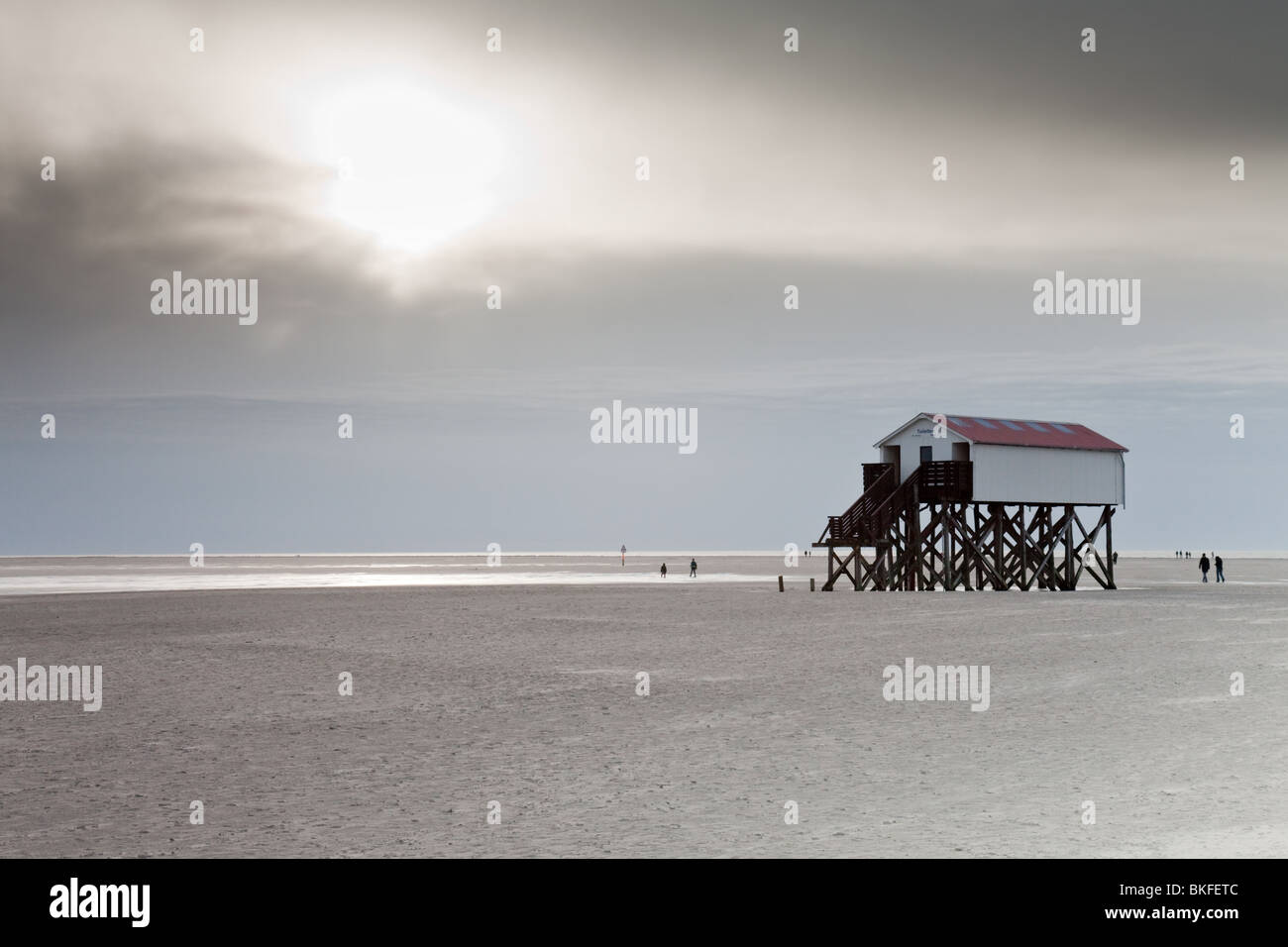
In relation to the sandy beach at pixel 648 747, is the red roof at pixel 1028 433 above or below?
above

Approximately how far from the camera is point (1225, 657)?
86.6 feet

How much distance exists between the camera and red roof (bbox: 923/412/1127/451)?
5912 centimetres

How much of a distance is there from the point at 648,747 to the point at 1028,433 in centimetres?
4960

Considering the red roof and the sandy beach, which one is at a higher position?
the red roof

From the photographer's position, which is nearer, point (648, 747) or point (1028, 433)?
point (648, 747)

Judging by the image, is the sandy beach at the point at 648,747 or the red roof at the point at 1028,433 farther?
the red roof at the point at 1028,433

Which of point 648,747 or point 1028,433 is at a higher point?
point 1028,433

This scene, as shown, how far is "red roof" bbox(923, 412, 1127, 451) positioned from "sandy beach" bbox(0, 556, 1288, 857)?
2597cm

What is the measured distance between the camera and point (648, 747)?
15969 millimetres

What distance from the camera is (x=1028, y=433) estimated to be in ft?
202

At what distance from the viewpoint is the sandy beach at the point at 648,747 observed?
11148 millimetres

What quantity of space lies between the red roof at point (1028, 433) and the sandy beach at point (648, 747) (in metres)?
26.0

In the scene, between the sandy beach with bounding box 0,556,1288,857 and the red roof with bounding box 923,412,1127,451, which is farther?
the red roof with bounding box 923,412,1127,451
